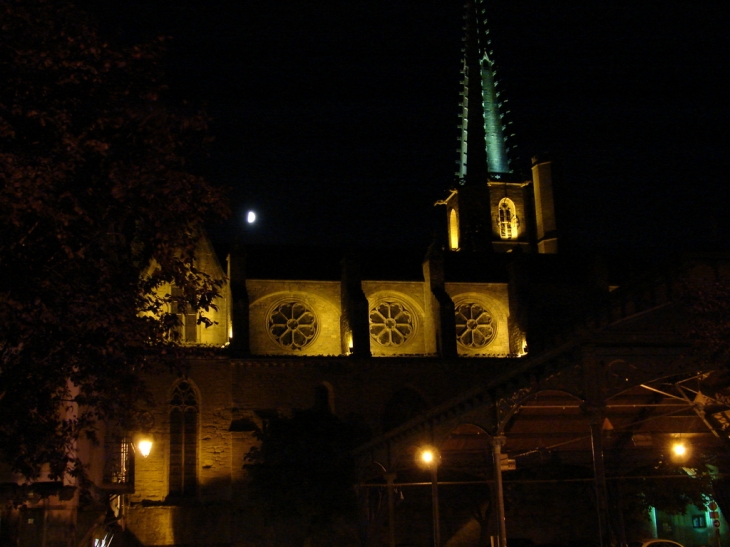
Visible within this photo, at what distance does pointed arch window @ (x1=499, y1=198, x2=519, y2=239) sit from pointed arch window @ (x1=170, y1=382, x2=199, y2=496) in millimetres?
22343

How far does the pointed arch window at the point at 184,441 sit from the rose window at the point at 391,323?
9.99m

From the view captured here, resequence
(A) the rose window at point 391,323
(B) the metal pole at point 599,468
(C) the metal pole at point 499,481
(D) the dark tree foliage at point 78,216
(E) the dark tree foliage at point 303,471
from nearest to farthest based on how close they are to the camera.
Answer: (D) the dark tree foliage at point 78,216 < (B) the metal pole at point 599,468 < (C) the metal pole at point 499,481 < (E) the dark tree foliage at point 303,471 < (A) the rose window at point 391,323

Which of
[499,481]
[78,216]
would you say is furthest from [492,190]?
[78,216]

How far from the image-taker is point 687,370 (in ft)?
48.9

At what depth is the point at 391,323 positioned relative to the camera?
47688 millimetres

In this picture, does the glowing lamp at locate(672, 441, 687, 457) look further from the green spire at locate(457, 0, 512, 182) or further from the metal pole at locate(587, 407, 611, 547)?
the green spire at locate(457, 0, 512, 182)

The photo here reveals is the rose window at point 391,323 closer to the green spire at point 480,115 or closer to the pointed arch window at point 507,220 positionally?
the pointed arch window at point 507,220

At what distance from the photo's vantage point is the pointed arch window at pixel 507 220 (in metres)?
56.6

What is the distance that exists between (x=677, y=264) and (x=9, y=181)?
388 inches

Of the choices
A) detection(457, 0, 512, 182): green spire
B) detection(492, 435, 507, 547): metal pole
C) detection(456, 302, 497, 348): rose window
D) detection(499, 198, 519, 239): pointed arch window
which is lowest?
detection(492, 435, 507, 547): metal pole

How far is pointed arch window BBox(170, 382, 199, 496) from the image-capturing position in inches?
1593

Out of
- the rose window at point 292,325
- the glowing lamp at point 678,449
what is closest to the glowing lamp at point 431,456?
the glowing lamp at point 678,449

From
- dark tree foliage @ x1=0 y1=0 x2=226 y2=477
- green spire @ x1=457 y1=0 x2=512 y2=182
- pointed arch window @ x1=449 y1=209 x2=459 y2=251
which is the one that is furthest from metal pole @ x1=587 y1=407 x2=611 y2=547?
green spire @ x1=457 y1=0 x2=512 y2=182

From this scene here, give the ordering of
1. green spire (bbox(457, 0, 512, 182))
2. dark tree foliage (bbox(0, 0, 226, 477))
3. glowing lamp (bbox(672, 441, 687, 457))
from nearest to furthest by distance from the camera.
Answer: dark tree foliage (bbox(0, 0, 226, 477)) < glowing lamp (bbox(672, 441, 687, 457)) < green spire (bbox(457, 0, 512, 182))
